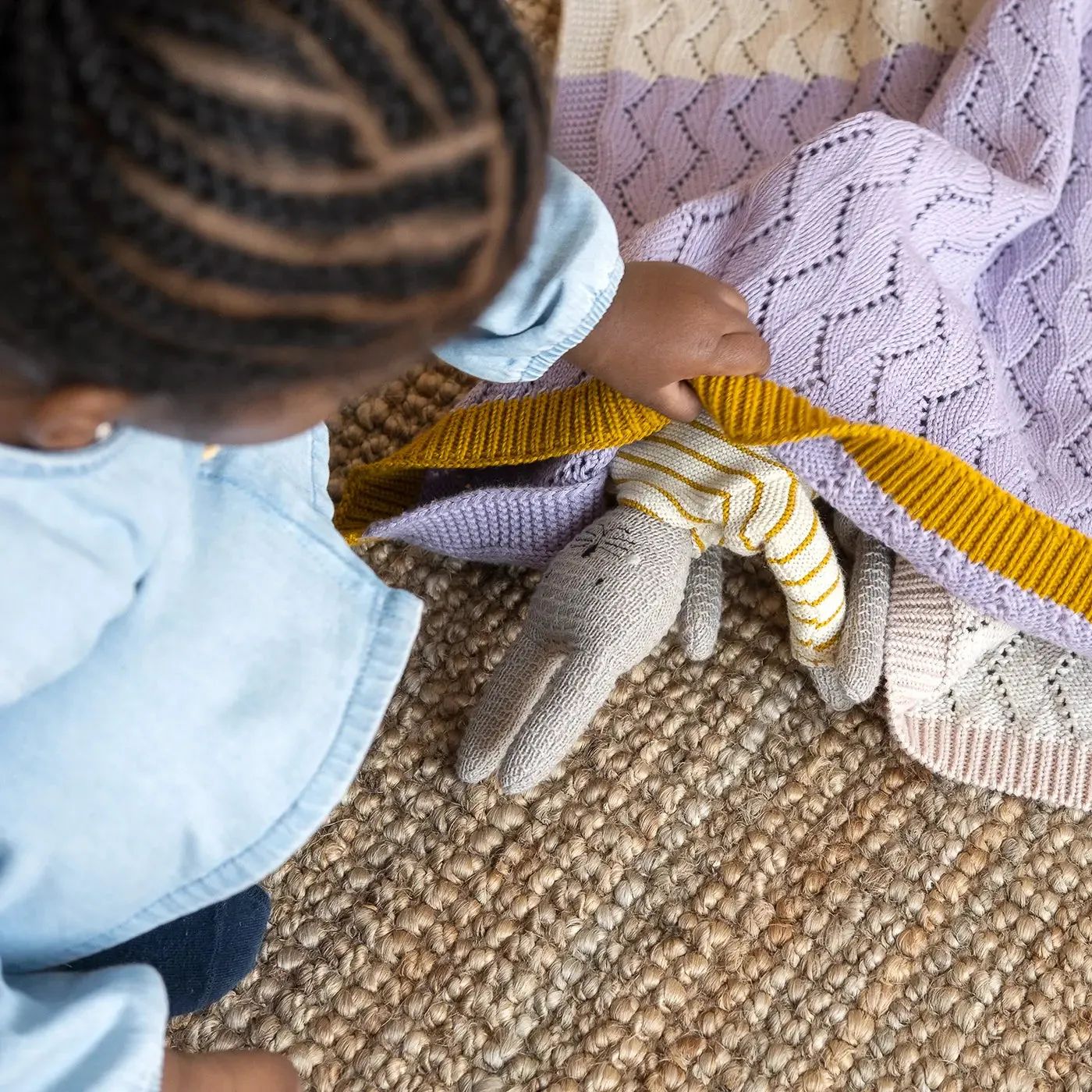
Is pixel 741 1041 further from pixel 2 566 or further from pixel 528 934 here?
pixel 2 566

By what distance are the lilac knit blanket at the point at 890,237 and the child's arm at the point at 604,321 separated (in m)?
0.03

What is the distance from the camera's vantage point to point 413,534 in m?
0.61

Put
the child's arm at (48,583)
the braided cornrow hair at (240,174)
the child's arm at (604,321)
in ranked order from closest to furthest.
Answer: the braided cornrow hair at (240,174) → the child's arm at (48,583) → the child's arm at (604,321)

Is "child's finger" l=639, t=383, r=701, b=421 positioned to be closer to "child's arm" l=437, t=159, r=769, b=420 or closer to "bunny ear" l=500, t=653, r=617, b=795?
"child's arm" l=437, t=159, r=769, b=420

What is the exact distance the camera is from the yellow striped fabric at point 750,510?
59 cm

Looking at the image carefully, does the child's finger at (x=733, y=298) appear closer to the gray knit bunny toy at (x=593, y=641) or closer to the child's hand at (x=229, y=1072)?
the gray knit bunny toy at (x=593, y=641)

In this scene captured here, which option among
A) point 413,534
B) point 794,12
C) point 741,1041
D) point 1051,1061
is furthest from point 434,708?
point 794,12

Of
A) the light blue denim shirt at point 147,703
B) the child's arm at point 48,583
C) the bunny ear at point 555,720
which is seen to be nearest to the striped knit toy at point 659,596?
the bunny ear at point 555,720

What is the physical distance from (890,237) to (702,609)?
0.71ft

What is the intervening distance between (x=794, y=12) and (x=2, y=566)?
62 centimetres

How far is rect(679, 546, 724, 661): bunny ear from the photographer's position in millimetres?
618

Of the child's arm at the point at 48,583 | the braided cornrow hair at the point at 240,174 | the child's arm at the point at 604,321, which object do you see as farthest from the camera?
the child's arm at the point at 604,321

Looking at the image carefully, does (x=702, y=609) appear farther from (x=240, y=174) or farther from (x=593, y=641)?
(x=240, y=174)

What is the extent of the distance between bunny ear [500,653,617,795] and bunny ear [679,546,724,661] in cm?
7
